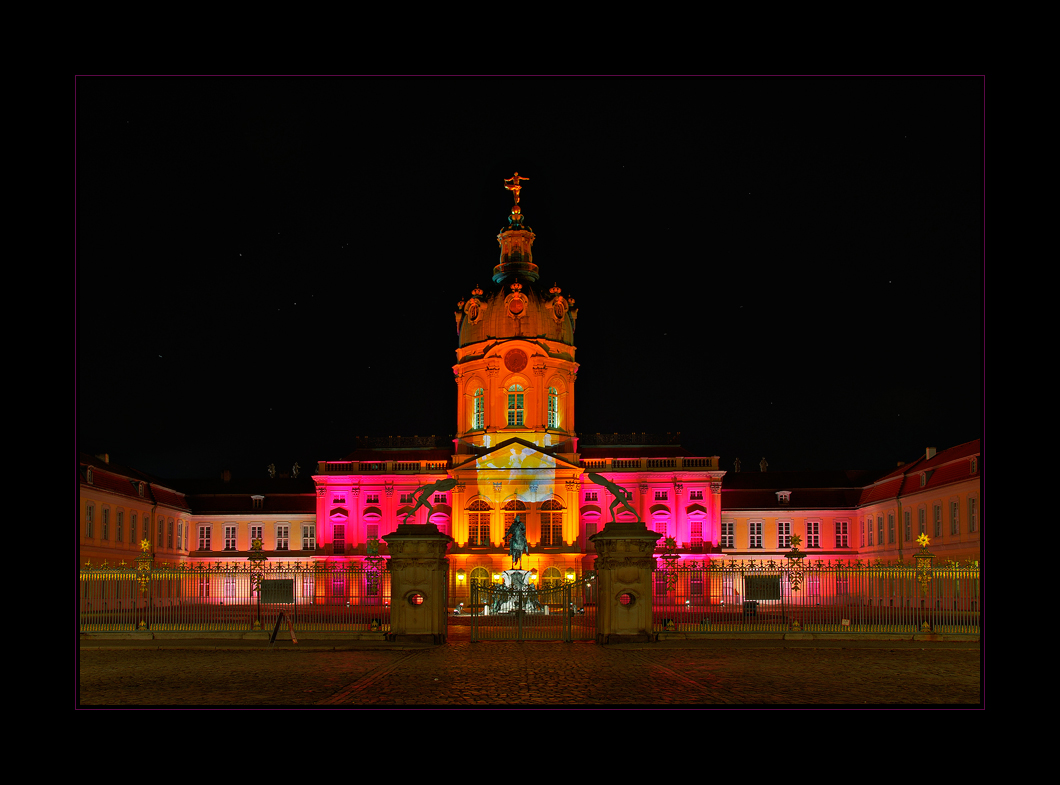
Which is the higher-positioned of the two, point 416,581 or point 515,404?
point 515,404

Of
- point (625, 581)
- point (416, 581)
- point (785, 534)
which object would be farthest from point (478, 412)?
point (625, 581)

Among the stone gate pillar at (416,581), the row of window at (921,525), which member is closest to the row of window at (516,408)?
the row of window at (921,525)

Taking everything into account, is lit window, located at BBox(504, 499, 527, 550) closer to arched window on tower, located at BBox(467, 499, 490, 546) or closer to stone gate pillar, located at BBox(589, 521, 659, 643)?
arched window on tower, located at BBox(467, 499, 490, 546)

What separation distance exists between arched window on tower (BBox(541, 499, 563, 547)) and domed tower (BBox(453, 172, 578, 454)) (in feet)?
15.0

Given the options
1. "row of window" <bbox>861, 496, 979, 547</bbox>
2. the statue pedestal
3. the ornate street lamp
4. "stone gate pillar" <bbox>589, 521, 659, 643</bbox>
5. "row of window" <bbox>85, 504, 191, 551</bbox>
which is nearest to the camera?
"stone gate pillar" <bbox>589, 521, 659, 643</bbox>

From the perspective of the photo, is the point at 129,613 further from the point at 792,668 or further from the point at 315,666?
the point at 792,668

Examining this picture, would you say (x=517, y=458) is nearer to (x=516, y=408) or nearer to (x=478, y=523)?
(x=478, y=523)

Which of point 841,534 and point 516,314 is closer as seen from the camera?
point 841,534

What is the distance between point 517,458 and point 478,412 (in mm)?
6499

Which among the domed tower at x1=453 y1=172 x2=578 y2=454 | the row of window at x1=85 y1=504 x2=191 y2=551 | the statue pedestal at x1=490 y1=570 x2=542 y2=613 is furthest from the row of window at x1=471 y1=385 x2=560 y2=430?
the statue pedestal at x1=490 y1=570 x2=542 y2=613

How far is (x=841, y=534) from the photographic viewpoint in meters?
75.8

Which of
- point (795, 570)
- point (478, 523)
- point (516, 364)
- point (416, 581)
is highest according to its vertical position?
point (516, 364)

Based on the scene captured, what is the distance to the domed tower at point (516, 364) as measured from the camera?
75.1m

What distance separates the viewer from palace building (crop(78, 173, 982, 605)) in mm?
70312
